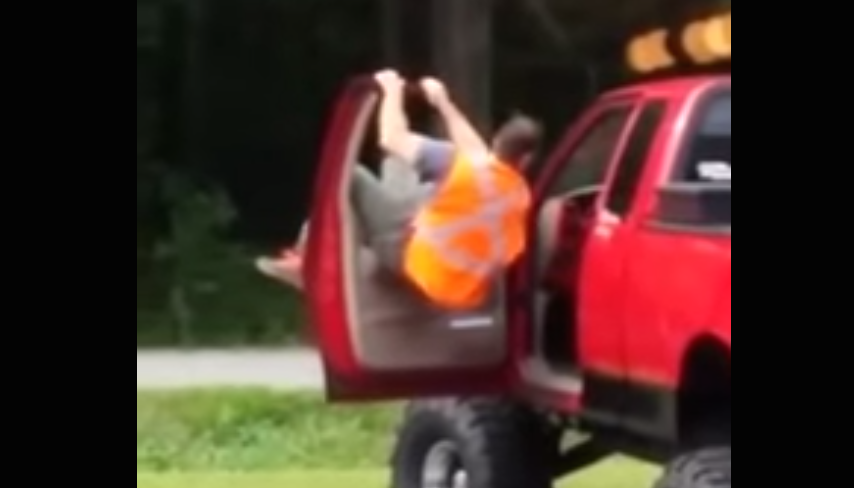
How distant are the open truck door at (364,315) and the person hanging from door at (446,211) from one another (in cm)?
6

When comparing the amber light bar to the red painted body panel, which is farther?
the amber light bar

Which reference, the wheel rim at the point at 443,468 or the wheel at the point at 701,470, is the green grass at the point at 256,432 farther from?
the wheel at the point at 701,470

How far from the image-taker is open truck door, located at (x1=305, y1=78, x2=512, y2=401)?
859 cm

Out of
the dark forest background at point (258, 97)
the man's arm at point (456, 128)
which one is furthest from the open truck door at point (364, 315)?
the dark forest background at point (258, 97)

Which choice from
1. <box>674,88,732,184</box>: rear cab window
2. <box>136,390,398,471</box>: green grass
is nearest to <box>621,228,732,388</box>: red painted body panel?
<box>674,88,732,184</box>: rear cab window

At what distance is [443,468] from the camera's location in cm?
981

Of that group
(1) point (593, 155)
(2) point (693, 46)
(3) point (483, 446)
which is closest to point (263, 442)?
(3) point (483, 446)

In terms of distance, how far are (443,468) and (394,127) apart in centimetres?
170

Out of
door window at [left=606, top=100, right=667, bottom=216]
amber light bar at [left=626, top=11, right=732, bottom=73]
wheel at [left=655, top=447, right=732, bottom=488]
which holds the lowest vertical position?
wheel at [left=655, top=447, right=732, bottom=488]

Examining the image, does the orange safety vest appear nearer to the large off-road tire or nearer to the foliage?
the large off-road tire

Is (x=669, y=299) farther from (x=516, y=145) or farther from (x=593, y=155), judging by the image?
(x=516, y=145)
